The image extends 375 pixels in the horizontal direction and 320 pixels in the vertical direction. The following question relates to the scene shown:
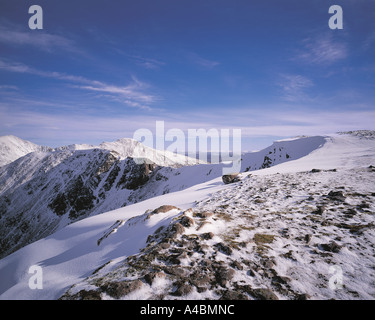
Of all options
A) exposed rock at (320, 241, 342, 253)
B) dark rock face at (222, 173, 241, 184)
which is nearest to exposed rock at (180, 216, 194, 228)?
exposed rock at (320, 241, 342, 253)

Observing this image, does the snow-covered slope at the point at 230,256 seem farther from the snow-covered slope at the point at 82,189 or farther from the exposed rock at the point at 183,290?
the snow-covered slope at the point at 82,189

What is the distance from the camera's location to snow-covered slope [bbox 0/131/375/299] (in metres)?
3.46

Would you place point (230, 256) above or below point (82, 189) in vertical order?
above

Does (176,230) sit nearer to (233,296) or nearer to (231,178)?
(233,296)

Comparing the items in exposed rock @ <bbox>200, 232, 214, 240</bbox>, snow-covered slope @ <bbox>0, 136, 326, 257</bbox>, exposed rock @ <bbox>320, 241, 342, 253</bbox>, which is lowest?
snow-covered slope @ <bbox>0, 136, 326, 257</bbox>

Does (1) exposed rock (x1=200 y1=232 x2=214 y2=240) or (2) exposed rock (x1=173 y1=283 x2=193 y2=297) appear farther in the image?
(1) exposed rock (x1=200 y1=232 x2=214 y2=240)

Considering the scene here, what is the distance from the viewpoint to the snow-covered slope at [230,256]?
3.46m

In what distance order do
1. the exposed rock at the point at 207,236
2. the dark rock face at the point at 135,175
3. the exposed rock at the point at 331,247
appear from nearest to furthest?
the exposed rock at the point at 331,247 → the exposed rock at the point at 207,236 → the dark rock face at the point at 135,175

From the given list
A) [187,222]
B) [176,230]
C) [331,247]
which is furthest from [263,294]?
[187,222]

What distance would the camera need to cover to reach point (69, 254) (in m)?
7.78

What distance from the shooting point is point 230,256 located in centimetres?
450

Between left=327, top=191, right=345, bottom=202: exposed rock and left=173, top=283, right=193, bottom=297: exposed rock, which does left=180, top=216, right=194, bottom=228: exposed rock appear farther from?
left=327, top=191, right=345, bottom=202: exposed rock

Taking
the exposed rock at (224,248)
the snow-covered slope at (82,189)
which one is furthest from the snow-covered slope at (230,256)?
the snow-covered slope at (82,189)
